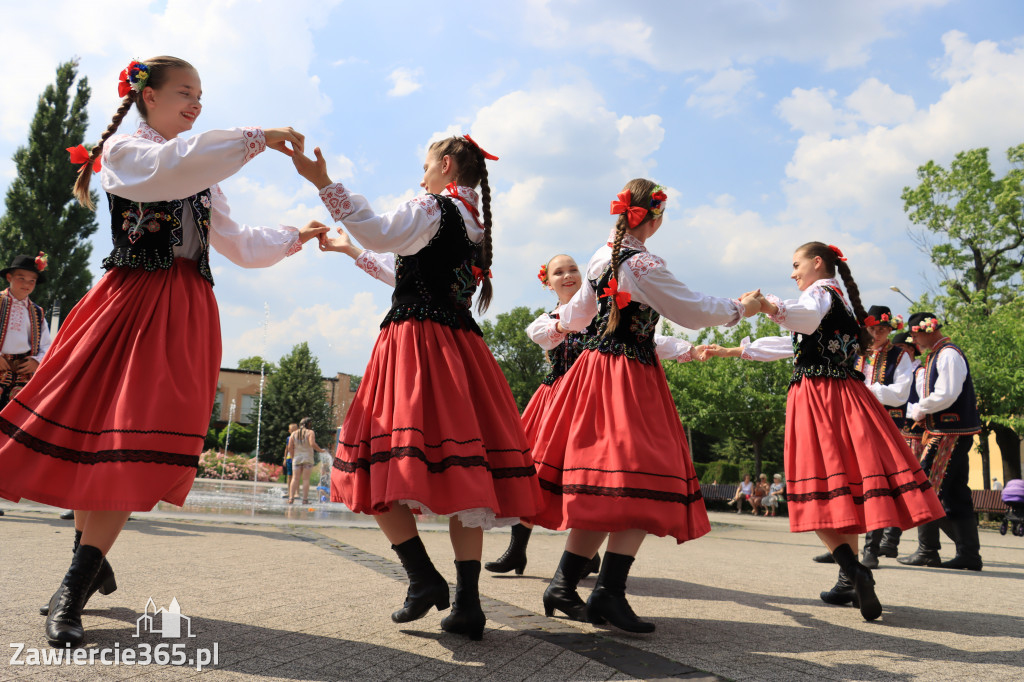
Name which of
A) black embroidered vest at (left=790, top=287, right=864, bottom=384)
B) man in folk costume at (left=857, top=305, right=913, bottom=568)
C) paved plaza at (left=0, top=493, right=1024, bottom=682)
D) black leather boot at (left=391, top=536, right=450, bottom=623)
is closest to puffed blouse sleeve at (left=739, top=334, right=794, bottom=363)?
black embroidered vest at (left=790, top=287, right=864, bottom=384)

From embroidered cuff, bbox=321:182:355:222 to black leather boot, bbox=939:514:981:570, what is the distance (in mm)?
6446

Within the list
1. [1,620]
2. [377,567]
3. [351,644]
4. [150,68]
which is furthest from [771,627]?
[150,68]

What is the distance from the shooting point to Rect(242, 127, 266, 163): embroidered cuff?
3.00m

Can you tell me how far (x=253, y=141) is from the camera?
3.02m

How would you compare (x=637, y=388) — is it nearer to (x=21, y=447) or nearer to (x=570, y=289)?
(x=570, y=289)

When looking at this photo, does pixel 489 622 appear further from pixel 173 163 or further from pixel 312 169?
pixel 173 163

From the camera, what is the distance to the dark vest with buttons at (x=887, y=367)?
7.32 metres

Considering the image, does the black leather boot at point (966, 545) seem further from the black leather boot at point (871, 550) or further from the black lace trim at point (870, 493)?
the black lace trim at point (870, 493)

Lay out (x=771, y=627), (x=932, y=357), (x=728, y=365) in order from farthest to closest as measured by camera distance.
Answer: (x=728, y=365) → (x=932, y=357) → (x=771, y=627)

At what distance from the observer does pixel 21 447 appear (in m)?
2.74

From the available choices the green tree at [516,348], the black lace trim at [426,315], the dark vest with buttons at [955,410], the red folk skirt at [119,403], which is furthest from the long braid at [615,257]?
the green tree at [516,348]

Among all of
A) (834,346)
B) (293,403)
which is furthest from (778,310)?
(293,403)

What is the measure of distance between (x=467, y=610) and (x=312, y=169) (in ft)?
6.27

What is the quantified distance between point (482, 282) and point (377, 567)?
2.22m
